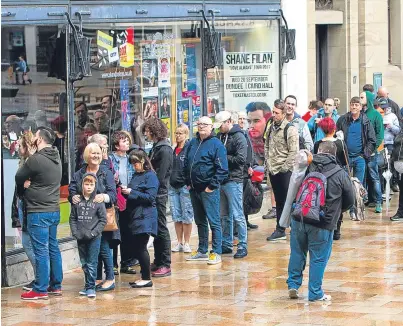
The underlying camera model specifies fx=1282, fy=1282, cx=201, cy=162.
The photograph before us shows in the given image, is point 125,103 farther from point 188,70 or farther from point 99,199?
point 99,199

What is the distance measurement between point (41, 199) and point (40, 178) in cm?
20

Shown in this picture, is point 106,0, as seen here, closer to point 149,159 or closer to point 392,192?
point 149,159

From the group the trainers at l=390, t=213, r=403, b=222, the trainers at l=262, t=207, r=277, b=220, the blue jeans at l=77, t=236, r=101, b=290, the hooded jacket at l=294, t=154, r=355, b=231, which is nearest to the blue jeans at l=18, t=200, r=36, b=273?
the blue jeans at l=77, t=236, r=101, b=290

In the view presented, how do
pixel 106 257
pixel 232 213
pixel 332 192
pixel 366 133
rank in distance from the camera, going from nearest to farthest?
1. pixel 332 192
2. pixel 106 257
3. pixel 232 213
4. pixel 366 133

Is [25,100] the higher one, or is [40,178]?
[25,100]

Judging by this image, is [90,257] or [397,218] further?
[397,218]

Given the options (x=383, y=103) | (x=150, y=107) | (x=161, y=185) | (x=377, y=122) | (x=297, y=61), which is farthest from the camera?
(x=383, y=103)

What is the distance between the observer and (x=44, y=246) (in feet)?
40.9

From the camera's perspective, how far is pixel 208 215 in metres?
14.2

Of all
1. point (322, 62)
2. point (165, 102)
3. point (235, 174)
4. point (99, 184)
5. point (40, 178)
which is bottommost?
point (235, 174)

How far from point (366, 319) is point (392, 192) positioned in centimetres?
1004

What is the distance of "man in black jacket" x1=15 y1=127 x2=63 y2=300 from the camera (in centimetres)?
1233

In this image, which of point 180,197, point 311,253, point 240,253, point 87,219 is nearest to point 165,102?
point 180,197

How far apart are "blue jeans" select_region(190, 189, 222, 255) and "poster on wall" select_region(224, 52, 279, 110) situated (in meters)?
4.06
